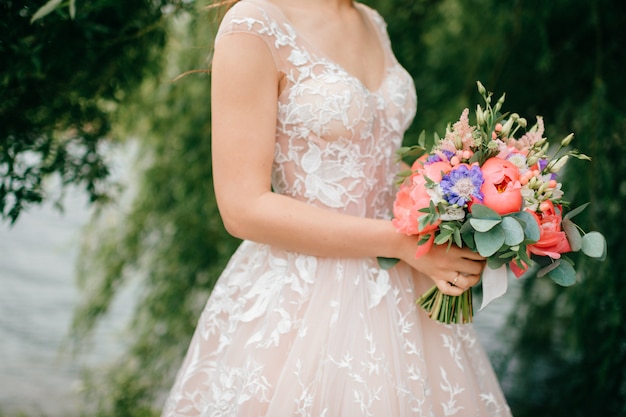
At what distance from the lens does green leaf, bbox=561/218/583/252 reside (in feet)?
4.23

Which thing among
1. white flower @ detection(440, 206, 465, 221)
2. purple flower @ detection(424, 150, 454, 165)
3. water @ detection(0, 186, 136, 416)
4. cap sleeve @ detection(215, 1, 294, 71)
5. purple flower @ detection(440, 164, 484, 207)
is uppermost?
cap sleeve @ detection(215, 1, 294, 71)

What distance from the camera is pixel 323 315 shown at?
4.55 feet

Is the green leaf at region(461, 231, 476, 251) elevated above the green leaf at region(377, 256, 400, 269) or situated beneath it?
elevated above

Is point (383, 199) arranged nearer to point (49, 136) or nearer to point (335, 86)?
point (335, 86)

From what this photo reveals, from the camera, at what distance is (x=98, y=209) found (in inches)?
96.3

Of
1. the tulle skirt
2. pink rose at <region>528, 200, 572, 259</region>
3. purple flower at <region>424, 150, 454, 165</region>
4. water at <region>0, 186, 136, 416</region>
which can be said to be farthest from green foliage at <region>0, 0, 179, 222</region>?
pink rose at <region>528, 200, 572, 259</region>

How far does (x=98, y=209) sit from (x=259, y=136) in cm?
130

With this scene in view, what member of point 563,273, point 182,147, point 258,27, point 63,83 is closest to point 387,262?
point 563,273

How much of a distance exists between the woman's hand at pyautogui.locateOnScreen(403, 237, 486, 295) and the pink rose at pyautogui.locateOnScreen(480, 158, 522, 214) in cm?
14

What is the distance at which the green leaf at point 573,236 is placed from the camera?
1288mm

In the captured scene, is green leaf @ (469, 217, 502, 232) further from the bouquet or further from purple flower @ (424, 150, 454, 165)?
purple flower @ (424, 150, 454, 165)

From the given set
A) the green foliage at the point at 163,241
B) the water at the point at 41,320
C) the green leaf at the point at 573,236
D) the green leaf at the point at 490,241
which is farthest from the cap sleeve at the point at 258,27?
the green foliage at the point at 163,241

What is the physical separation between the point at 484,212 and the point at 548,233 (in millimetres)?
155

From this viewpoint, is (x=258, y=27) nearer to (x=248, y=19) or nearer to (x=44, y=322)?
(x=248, y=19)
